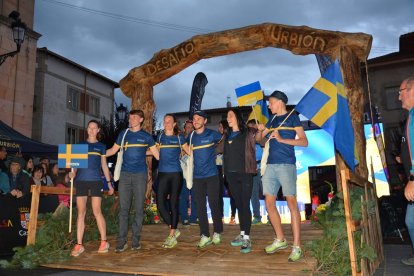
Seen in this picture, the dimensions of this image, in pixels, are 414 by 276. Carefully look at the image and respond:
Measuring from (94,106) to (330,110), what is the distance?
99.1 ft

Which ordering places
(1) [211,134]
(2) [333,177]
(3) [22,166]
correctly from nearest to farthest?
1. (1) [211,134]
2. (3) [22,166]
3. (2) [333,177]

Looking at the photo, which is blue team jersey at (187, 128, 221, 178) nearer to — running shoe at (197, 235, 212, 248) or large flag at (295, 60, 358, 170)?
running shoe at (197, 235, 212, 248)

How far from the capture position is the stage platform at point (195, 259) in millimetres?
4645

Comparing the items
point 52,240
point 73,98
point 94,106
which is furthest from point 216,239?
point 94,106

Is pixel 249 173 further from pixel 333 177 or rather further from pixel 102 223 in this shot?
pixel 333 177

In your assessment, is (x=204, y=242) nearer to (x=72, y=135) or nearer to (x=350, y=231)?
(x=350, y=231)

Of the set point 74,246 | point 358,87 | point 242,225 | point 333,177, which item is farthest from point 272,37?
point 333,177

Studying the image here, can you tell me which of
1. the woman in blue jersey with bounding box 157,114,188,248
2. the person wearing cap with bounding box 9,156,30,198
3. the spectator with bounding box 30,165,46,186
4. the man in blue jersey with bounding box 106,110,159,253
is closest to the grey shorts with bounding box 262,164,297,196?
the woman in blue jersey with bounding box 157,114,188,248

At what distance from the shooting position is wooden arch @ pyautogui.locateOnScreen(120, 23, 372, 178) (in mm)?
6734

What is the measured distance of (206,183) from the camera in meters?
5.83

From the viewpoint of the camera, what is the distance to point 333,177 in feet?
52.9

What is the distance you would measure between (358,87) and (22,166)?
7.22 m

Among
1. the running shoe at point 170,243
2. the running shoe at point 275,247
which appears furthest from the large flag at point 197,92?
the running shoe at point 275,247

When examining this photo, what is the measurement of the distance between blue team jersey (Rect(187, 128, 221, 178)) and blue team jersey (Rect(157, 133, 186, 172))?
0.31 meters
